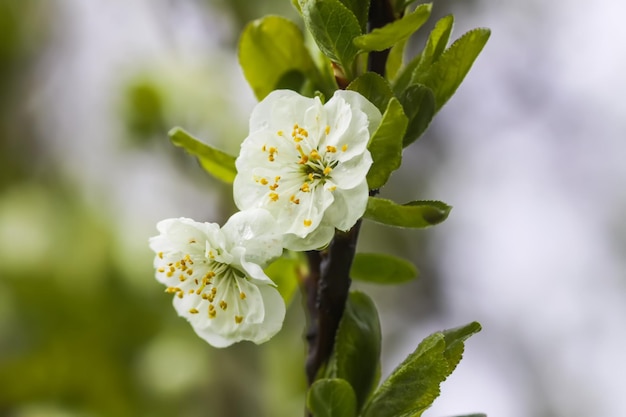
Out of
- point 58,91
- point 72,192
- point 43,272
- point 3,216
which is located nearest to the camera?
point 43,272

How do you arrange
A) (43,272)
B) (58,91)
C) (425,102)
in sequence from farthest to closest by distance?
1. (58,91)
2. (43,272)
3. (425,102)

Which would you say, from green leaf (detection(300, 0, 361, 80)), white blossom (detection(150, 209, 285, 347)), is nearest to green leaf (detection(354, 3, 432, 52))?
green leaf (detection(300, 0, 361, 80))

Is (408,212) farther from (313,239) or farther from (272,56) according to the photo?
(272,56)

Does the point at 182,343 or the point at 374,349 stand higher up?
the point at 374,349

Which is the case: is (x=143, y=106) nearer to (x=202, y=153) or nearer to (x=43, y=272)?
(x=43, y=272)

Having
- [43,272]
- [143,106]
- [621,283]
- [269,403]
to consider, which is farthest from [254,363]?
[621,283]

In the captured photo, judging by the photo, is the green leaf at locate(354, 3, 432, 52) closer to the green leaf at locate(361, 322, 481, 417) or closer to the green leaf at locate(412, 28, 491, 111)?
the green leaf at locate(412, 28, 491, 111)
